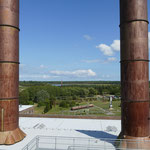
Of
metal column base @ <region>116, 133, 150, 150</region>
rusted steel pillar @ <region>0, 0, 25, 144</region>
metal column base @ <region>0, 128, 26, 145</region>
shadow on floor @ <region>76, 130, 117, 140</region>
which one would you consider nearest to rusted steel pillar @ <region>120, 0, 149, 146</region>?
metal column base @ <region>116, 133, 150, 150</region>

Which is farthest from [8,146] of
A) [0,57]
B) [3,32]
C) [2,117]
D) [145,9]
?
[145,9]

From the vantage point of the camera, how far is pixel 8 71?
1136 cm

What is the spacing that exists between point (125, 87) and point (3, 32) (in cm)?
940

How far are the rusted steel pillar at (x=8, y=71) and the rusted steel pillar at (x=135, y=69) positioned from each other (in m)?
7.96

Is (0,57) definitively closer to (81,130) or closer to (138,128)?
(81,130)

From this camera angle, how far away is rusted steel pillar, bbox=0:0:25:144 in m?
11.2

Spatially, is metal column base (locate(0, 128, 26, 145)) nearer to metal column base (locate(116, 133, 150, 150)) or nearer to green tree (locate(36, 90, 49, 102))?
metal column base (locate(116, 133, 150, 150))

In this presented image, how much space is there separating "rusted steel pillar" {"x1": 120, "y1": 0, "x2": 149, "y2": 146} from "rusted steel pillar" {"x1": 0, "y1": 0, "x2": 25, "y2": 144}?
796 centimetres

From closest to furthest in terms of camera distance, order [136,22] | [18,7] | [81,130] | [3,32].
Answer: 1. [136,22]
2. [3,32]
3. [18,7]
4. [81,130]

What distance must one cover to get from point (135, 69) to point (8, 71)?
8873mm

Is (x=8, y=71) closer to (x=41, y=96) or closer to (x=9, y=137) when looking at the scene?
(x=9, y=137)

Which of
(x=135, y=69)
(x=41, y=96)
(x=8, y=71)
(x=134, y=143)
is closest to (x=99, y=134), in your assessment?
(x=134, y=143)

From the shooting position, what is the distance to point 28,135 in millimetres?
13008

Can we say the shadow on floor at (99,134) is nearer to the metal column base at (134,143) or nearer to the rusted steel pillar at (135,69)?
the metal column base at (134,143)
